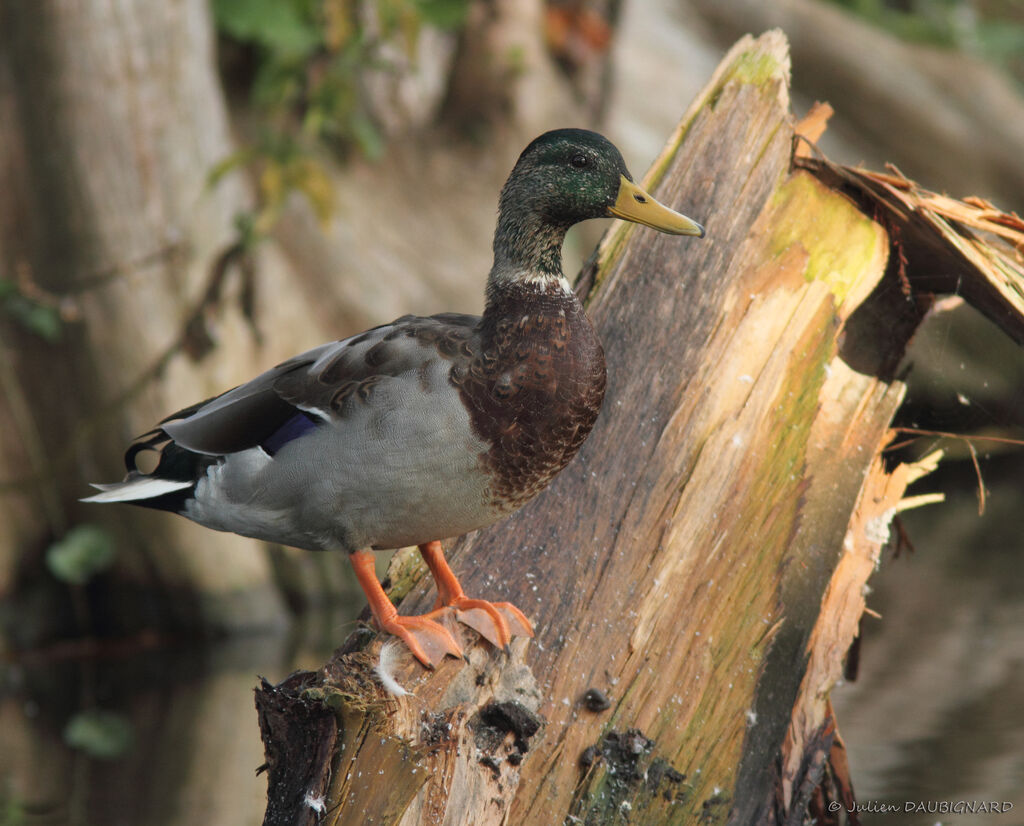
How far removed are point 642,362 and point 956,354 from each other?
29.5 inches

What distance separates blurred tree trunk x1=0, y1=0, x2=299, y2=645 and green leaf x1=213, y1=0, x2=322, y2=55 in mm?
793

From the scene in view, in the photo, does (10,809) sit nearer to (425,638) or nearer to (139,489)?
→ (139,489)

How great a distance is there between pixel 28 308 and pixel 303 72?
8.35 feet

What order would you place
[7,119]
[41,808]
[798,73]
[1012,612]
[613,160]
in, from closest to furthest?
[613,160] < [41,808] < [1012,612] < [7,119] < [798,73]

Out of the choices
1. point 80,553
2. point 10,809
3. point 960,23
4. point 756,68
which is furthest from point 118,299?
point 960,23

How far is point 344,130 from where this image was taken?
284 inches

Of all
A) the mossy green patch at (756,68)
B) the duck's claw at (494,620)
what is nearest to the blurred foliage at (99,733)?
the duck's claw at (494,620)

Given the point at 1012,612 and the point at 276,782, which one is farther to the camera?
the point at 1012,612

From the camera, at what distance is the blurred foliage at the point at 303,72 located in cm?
601

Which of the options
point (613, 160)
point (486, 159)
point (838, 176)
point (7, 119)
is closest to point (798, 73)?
point (486, 159)

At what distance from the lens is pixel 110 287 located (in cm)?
527

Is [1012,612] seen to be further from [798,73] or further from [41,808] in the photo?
[798,73]

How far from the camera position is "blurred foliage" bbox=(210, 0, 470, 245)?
6.01 meters

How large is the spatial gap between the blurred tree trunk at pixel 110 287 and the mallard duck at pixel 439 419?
3068 millimetres
